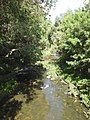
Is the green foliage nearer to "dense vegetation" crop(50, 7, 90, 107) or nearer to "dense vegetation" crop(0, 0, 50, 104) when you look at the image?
"dense vegetation" crop(50, 7, 90, 107)

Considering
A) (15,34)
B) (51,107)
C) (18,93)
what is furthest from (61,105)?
(15,34)

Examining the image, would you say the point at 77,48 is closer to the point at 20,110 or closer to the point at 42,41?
the point at 20,110

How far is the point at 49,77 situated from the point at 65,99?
9772 millimetres

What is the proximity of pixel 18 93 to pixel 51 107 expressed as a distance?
416 cm

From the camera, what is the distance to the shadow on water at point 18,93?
1832 centimetres

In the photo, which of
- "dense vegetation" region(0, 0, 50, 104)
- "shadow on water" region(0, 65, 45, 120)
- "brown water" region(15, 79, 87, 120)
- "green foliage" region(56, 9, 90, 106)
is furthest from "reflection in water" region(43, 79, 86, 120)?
"dense vegetation" region(0, 0, 50, 104)

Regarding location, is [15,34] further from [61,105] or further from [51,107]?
[51,107]

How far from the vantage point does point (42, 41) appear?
5650cm

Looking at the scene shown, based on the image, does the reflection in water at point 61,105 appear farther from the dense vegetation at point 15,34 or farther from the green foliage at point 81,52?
the dense vegetation at point 15,34

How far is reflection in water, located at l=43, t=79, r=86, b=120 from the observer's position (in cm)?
1814

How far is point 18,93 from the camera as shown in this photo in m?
23.0

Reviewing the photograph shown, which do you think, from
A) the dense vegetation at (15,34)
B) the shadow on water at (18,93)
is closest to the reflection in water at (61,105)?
the shadow on water at (18,93)

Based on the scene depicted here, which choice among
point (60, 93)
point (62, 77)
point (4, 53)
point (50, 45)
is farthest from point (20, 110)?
point (50, 45)

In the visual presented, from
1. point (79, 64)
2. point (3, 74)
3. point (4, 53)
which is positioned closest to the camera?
point (79, 64)
